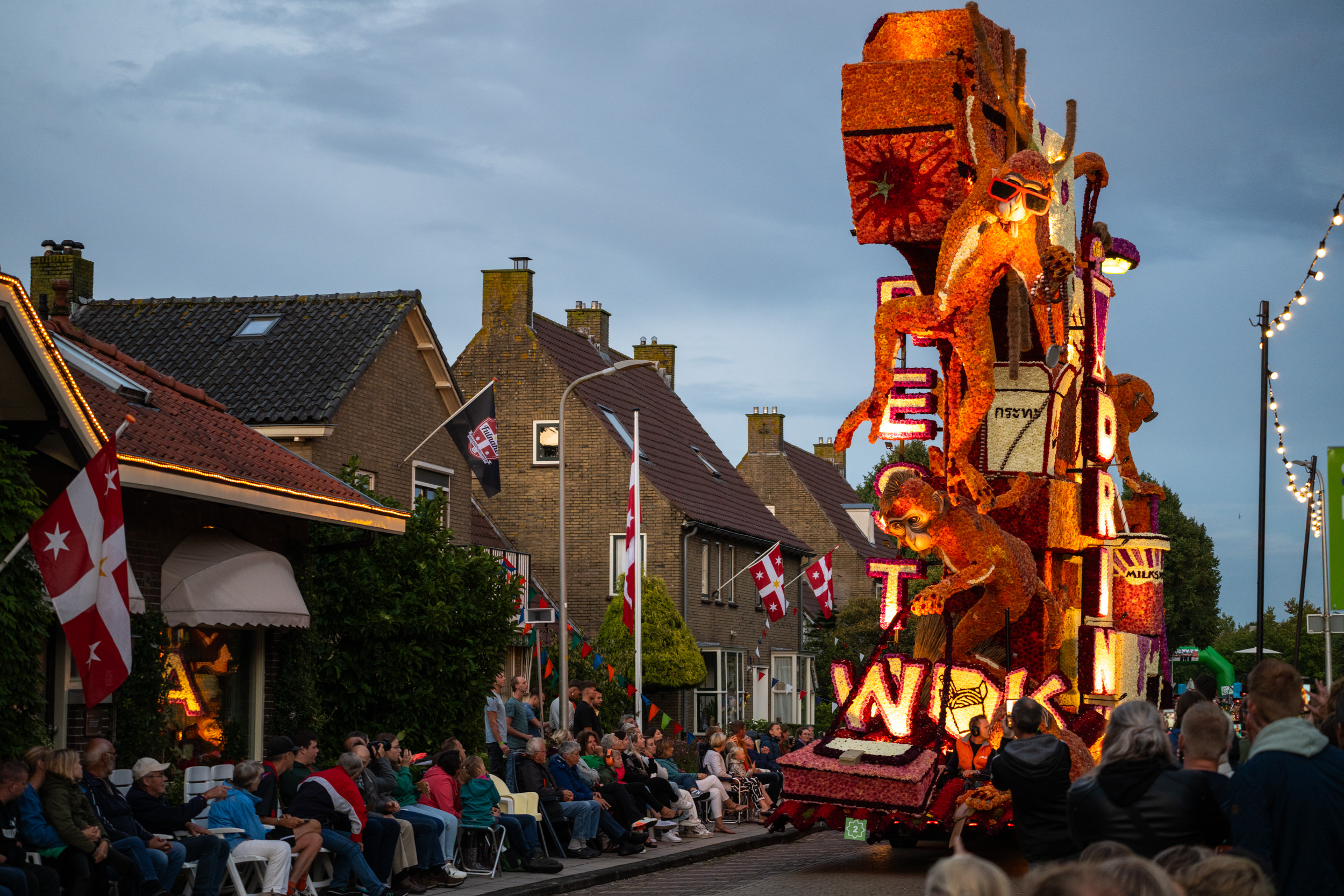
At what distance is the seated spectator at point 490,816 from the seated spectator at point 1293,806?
10.9 meters

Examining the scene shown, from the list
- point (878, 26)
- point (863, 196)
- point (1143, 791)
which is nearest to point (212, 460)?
point (863, 196)

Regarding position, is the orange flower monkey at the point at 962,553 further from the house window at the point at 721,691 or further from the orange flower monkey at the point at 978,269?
the house window at the point at 721,691

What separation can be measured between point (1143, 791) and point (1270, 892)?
2445 mm

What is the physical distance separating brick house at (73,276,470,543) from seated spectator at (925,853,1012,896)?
22.4m

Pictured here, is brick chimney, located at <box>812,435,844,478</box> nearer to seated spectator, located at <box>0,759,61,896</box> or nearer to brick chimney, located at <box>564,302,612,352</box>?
brick chimney, located at <box>564,302,612,352</box>

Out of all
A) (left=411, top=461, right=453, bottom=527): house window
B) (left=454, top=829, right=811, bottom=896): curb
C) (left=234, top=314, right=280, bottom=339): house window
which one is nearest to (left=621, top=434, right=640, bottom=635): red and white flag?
(left=411, top=461, right=453, bottom=527): house window

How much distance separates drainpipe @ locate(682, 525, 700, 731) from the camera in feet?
129

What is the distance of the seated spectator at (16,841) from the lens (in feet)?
34.9

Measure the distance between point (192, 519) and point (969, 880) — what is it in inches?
554

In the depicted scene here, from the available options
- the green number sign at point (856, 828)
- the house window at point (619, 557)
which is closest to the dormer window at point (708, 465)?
the house window at point (619, 557)

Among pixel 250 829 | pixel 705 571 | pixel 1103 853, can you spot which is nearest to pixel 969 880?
pixel 1103 853

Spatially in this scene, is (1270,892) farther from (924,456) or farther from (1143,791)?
(924,456)

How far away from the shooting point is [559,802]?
17984mm

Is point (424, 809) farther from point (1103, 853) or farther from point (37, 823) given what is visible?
point (1103, 853)
